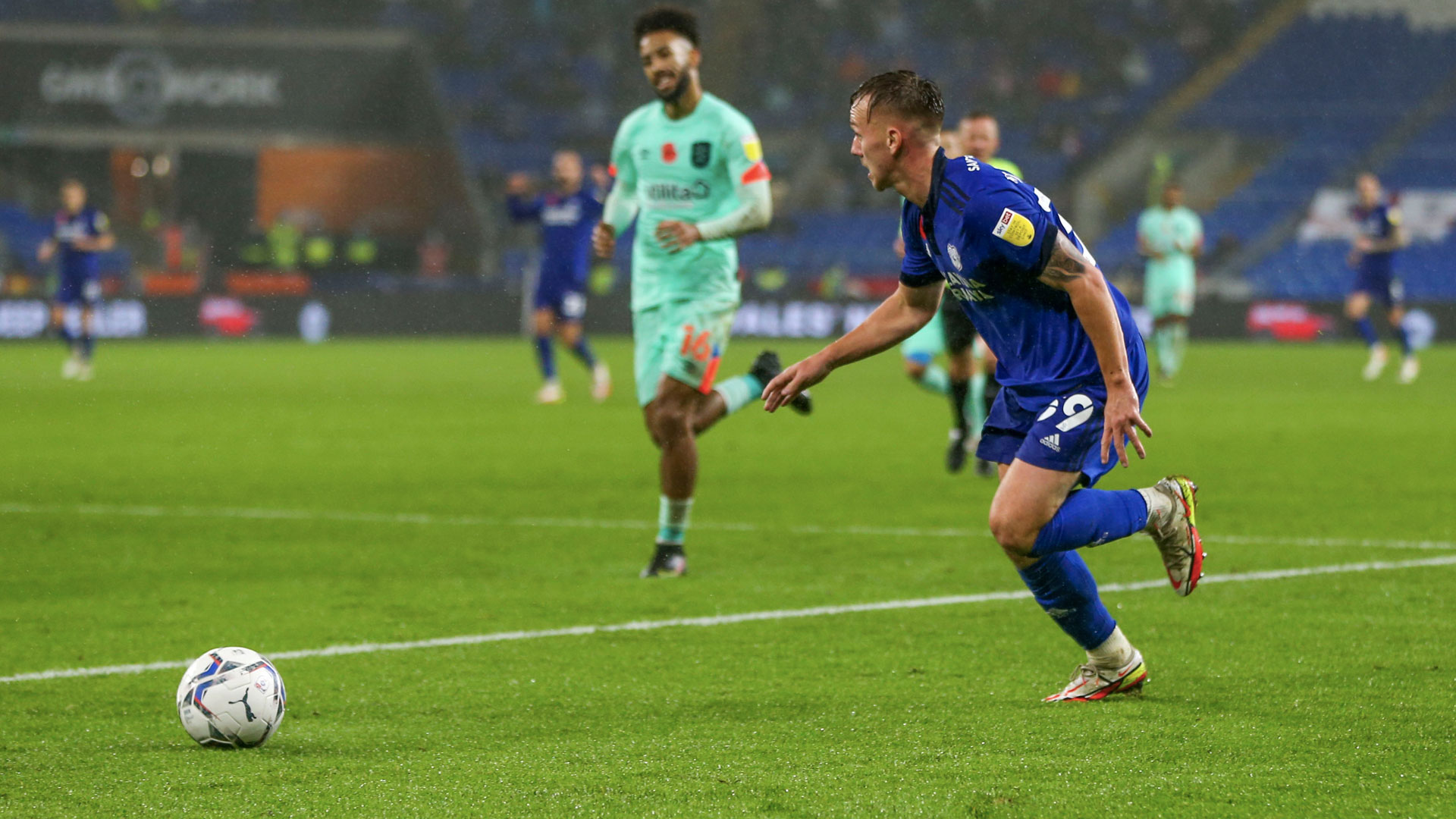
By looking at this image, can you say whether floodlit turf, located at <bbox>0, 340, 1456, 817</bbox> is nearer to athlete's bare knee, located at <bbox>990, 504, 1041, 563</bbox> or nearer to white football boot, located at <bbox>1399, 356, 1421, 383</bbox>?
athlete's bare knee, located at <bbox>990, 504, 1041, 563</bbox>

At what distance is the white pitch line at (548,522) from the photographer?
7.71 metres

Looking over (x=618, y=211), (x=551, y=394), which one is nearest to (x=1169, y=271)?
(x=551, y=394)

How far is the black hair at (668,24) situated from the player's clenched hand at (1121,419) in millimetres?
3430

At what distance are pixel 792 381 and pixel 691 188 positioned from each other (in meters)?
3.06

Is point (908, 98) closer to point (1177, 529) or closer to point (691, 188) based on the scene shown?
point (1177, 529)

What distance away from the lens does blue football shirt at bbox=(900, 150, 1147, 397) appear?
4.29 meters

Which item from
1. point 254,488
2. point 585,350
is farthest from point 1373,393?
point 254,488

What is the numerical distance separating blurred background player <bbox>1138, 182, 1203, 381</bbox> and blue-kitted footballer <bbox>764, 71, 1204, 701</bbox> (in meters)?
16.1

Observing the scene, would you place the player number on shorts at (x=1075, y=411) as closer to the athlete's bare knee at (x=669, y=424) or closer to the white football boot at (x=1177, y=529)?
the white football boot at (x=1177, y=529)

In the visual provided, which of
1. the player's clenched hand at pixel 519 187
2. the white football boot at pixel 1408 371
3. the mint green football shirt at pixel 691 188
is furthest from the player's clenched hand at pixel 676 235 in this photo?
the white football boot at pixel 1408 371

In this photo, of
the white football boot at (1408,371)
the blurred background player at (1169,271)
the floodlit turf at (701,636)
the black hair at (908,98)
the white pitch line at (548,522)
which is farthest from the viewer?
the blurred background player at (1169,271)

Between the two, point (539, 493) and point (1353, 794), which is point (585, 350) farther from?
point (1353, 794)

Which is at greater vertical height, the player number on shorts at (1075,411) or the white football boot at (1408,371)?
the player number on shorts at (1075,411)

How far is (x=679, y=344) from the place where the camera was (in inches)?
283
